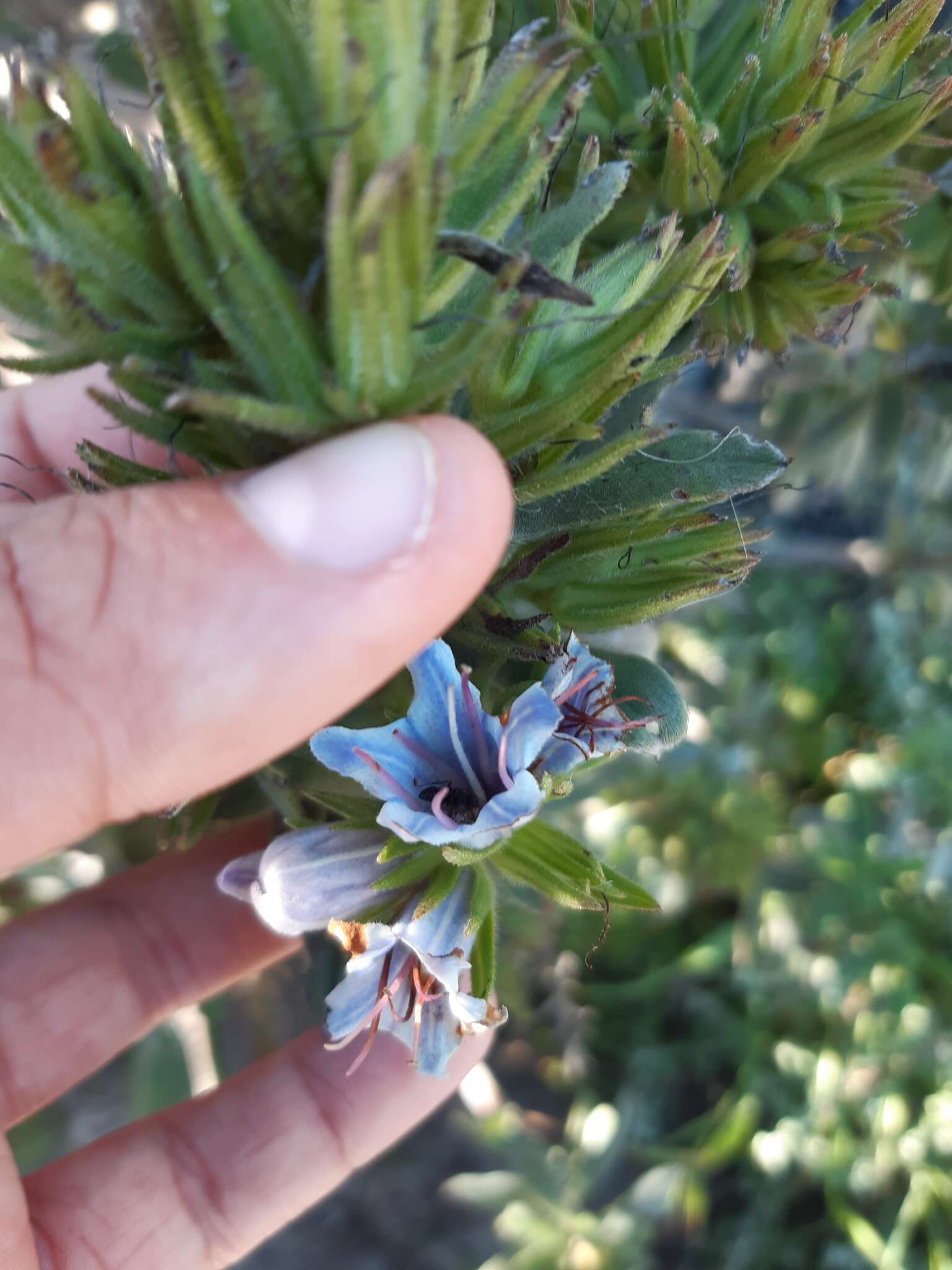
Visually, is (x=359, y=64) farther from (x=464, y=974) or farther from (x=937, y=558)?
(x=937, y=558)

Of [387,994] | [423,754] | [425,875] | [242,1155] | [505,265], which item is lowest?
[242,1155]

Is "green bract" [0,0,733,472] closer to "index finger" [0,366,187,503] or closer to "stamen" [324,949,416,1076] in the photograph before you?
"stamen" [324,949,416,1076]

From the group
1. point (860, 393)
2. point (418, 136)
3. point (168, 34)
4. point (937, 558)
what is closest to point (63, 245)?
point (168, 34)

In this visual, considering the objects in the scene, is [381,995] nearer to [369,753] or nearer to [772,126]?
[369,753]

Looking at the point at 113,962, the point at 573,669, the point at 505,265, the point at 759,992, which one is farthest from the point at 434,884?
the point at 759,992

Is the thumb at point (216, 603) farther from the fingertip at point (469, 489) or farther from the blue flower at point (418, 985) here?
the blue flower at point (418, 985)

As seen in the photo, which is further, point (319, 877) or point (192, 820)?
point (192, 820)

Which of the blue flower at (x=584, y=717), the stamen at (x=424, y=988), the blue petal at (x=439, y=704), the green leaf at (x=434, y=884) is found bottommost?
the stamen at (x=424, y=988)

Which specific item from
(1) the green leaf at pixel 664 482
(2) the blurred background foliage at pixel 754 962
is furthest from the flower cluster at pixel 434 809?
(2) the blurred background foliage at pixel 754 962
